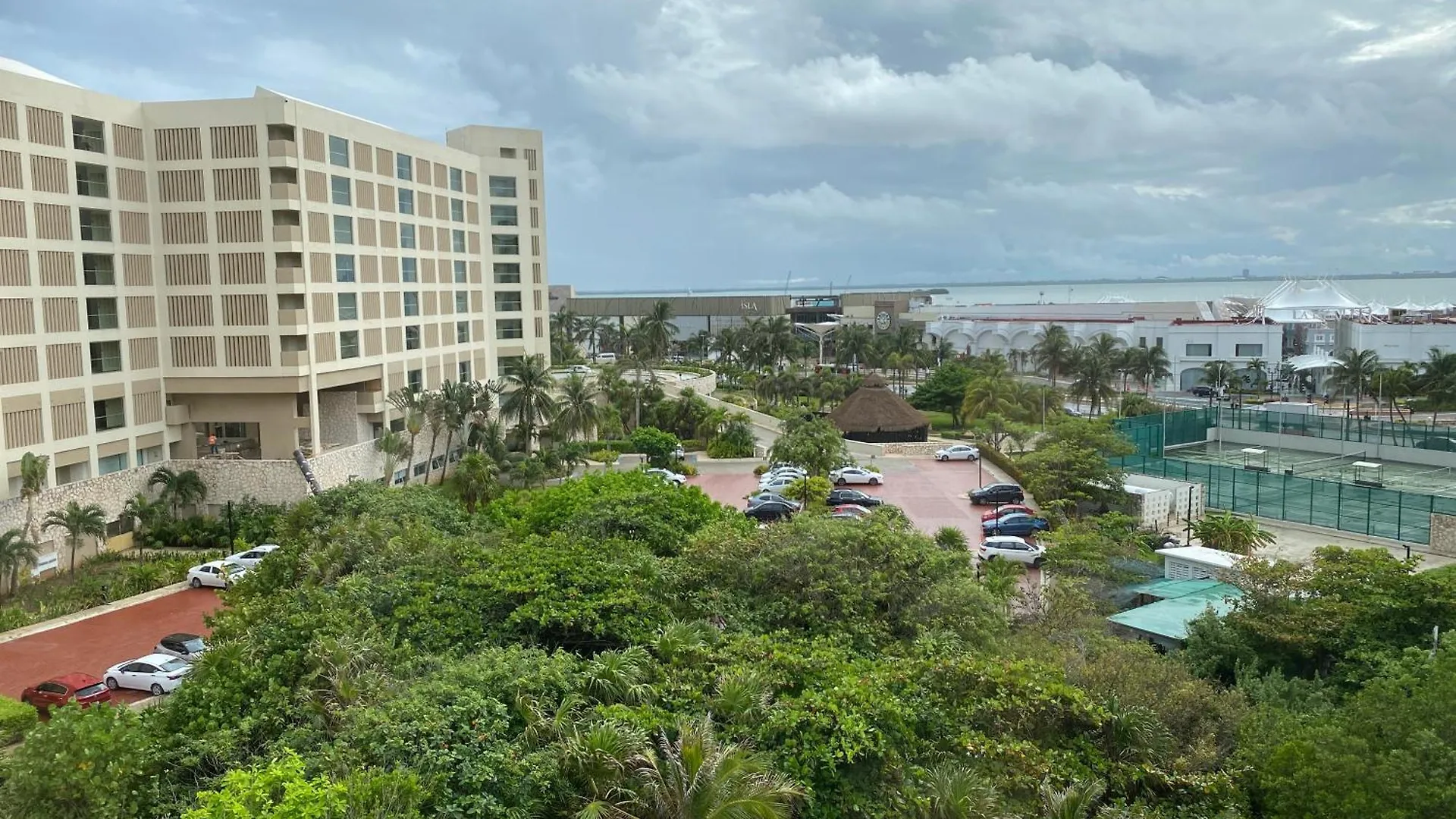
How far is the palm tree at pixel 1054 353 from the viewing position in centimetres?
8494

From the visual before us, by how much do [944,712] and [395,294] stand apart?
42.4 m

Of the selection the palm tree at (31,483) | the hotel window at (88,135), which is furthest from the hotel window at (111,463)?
the hotel window at (88,135)

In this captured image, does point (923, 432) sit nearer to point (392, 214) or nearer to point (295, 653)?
point (392, 214)

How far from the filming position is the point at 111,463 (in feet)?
136

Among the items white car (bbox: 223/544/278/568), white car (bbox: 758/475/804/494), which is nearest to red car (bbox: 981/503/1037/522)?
white car (bbox: 758/475/804/494)

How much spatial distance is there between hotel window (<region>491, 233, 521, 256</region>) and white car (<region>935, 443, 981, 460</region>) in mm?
28375

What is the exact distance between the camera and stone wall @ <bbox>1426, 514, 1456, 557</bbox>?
116 feet

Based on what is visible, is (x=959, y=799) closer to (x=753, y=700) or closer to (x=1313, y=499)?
(x=753, y=700)

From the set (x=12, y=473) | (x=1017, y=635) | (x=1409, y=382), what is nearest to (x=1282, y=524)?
(x=1017, y=635)

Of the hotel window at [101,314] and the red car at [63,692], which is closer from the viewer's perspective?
the red car at [63,692]

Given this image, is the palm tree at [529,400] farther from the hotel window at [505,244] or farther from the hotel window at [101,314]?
the hotel window at [101,314]

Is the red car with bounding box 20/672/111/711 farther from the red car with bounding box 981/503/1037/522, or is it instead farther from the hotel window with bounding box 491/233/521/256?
the hotel window with bounding box 491/233/521/256

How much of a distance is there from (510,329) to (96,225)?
981 inches

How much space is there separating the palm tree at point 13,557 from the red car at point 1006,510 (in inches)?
1412
